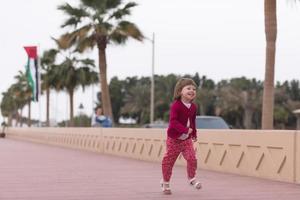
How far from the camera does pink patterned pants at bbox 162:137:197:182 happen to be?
9211 millimetres

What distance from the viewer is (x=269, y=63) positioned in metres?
17.2

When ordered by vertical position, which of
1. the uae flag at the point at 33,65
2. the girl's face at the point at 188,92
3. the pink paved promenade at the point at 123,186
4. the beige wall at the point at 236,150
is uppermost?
the uae flag at the point at 33,65

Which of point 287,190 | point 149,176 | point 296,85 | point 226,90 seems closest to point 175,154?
point 287,190

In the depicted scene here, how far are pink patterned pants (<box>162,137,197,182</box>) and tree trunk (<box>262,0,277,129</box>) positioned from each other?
8.27 metres

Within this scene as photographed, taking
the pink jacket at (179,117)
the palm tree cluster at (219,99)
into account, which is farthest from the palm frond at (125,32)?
the palm tree cluster at (219,99)

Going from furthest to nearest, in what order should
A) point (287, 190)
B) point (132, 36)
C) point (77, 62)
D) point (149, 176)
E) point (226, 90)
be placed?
point (226, 90) → point (77, 62) → point (132, 36) → point (149, 176) → point (287, 190)

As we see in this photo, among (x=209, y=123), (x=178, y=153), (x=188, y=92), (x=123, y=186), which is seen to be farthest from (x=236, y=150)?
(x=209, y=123)

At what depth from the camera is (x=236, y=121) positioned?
112m

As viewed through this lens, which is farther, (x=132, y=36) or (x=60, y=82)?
(x=60, y=82)

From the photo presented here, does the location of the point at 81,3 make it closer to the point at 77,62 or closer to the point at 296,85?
the point at 77,62

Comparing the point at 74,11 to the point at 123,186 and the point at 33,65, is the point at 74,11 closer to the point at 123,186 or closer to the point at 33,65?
the point at 33,65

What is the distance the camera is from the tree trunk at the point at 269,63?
17109 millimetres

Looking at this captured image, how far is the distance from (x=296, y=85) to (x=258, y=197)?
11398 centimetres

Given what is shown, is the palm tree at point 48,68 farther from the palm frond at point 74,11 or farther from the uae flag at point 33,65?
the palm frond at point 74,11
